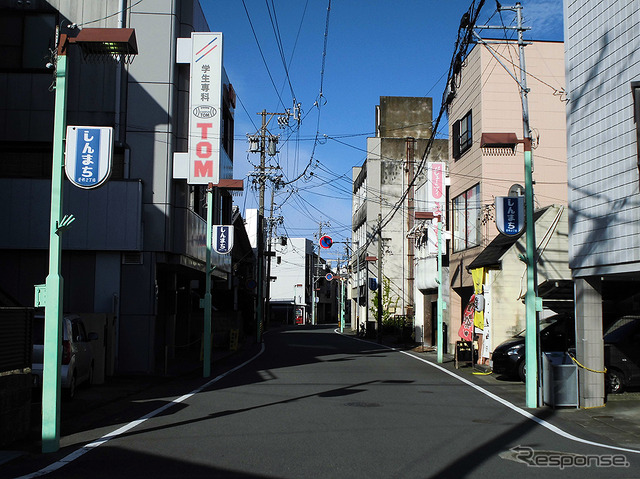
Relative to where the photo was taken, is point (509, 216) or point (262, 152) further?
point (262, 152)

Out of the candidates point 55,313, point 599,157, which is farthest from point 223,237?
point 55,313

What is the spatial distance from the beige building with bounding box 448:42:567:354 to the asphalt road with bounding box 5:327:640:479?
35.2 ft

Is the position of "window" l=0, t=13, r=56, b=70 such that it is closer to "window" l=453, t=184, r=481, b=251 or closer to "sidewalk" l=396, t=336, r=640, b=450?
"window" l=453, t=184, r=481, b=251

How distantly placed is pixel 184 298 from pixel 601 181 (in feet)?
68.9

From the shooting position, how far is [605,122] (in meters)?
13.0

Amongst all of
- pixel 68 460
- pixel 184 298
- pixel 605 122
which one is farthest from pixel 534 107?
pixel 68 460

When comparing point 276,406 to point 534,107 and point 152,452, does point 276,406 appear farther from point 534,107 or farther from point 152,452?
point 534,107

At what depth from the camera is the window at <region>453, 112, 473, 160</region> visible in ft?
85.5

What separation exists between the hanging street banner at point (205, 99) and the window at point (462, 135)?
33.9 feet

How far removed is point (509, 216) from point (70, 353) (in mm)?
9356

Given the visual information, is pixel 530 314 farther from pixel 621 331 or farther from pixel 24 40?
pixel 24 40

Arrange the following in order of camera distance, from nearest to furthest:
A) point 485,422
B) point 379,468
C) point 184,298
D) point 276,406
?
point 379,468 < point 485,422 < point 276,406 < point 184,298

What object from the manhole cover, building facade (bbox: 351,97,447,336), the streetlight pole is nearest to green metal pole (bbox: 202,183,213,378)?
the manhole cover

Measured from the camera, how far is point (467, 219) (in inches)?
1050
